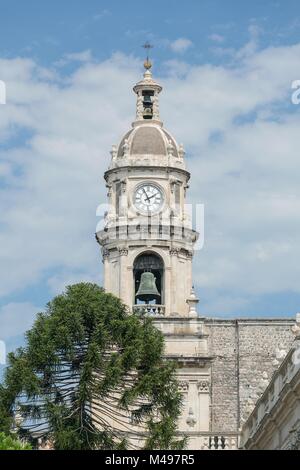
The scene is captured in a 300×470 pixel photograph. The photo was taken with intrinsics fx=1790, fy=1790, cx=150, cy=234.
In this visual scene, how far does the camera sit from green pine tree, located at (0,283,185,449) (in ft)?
235

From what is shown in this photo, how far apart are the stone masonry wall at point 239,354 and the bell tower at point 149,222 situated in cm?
433

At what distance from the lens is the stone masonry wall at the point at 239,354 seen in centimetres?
10788

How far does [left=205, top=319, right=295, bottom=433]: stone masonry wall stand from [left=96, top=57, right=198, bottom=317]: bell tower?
171 inches

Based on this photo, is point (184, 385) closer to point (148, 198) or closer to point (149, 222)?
point (149, 222)

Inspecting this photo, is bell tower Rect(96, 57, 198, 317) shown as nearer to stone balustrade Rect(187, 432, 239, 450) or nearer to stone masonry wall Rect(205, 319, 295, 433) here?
stone masonry wall Rect(205, 319, 295, 433)

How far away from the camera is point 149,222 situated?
106125 mm

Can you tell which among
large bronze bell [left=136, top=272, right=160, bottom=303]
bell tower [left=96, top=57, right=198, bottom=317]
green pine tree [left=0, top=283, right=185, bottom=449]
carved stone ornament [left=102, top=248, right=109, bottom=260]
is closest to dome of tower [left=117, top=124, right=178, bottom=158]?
bell tower [left=96, top=57, right=198, bottom=317]

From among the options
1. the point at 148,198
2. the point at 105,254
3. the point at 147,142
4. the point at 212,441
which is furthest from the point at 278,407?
the point at 147,142

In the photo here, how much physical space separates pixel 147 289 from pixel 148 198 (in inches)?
270

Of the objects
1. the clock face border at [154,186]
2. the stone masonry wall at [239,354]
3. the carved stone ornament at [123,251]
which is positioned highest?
the clock face border at [154,186]

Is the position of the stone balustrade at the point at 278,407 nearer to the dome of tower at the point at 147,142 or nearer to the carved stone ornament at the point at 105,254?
the carved stone ornament at the point at 105,254

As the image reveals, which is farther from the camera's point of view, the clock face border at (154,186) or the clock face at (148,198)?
the clock face at (148,198)

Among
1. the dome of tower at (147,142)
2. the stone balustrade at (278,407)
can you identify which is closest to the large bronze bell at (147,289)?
the dome of tower at (147,142)
